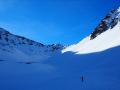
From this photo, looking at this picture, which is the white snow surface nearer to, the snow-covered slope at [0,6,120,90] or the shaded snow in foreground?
the snow-covered slope at [0,6,120,90]

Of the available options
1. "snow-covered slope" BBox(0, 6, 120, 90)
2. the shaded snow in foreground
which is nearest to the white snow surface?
"snow-covered slope" BBox(0, 6, 120, 90)

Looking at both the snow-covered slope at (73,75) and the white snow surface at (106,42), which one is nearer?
the snow-covered slope at (73,75)

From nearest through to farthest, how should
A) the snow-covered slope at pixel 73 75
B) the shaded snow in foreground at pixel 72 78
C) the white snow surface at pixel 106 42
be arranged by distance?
the shaded snow in foreground at pixel 72 78 → the snow-covered slope at pixel 73 75 → the white snow surface at pixel 106 42

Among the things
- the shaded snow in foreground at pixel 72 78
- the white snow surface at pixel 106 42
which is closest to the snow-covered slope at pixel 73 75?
the shaded snow in foreground at pixel 72 78

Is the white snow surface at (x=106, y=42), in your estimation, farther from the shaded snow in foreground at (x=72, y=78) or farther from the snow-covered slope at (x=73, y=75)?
the shaded snow in foreground at (x=72, y=78)

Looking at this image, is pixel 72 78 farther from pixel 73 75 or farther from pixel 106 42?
pixel 106 42

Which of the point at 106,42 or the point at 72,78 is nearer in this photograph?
the point at 72,78

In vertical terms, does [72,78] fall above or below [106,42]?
below

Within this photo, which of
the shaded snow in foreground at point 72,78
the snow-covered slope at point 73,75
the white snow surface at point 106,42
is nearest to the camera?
the shaded snow in foreground at point 72,78

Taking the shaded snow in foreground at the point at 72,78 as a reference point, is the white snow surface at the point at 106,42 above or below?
above

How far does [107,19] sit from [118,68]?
210 feet

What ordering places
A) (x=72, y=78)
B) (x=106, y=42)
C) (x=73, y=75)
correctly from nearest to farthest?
(x=72, y=78) → (x=73, y=75) → (x=106, y=42)

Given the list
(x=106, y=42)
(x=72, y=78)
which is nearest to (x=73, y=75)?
(x=72, y=78)

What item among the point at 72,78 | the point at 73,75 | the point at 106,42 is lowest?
the point at 72,78
